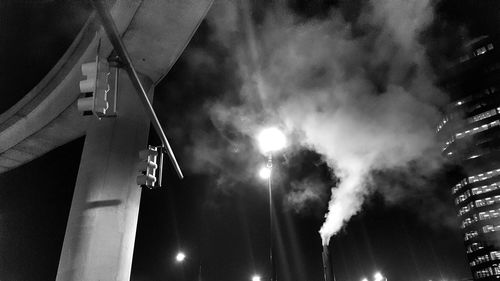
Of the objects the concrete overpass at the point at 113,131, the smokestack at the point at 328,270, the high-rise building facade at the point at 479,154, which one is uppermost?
the high-rise building facade at the point at 479,154

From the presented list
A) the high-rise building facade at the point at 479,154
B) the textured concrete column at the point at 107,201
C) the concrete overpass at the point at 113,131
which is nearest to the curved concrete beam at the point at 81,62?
the concrete overpass at the point at 113,131

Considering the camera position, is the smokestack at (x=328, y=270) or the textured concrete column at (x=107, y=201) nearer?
the textured concrete column at (x=107, y=201)

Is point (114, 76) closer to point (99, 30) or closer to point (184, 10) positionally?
point (184, 10)

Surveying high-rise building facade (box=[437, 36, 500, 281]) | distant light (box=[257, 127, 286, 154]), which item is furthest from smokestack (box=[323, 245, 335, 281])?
high-rise building facade (box=[437, 36, 500, 281])

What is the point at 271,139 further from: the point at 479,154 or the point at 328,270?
the point at 479,154

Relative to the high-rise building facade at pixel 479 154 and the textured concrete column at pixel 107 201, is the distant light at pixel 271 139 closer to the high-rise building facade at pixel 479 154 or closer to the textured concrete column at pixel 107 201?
the textured concrete column at pixel 107 201

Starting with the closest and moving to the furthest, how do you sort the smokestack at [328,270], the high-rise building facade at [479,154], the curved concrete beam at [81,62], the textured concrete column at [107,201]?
the textured concrete column at [107,201] < the curved concrete beam at [81,62] < the smokestack at [328,270] < the high-rise building facade at [479,154]

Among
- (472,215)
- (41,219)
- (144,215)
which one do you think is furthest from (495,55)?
(41,219)

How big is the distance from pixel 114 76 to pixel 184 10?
120 inches

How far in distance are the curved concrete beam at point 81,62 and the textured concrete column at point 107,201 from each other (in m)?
1.07

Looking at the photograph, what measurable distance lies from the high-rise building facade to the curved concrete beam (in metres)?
115

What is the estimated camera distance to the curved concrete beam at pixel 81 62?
A: 7.51 metres

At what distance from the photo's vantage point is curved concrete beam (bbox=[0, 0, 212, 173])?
7508 millimetres

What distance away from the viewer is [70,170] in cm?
1468
